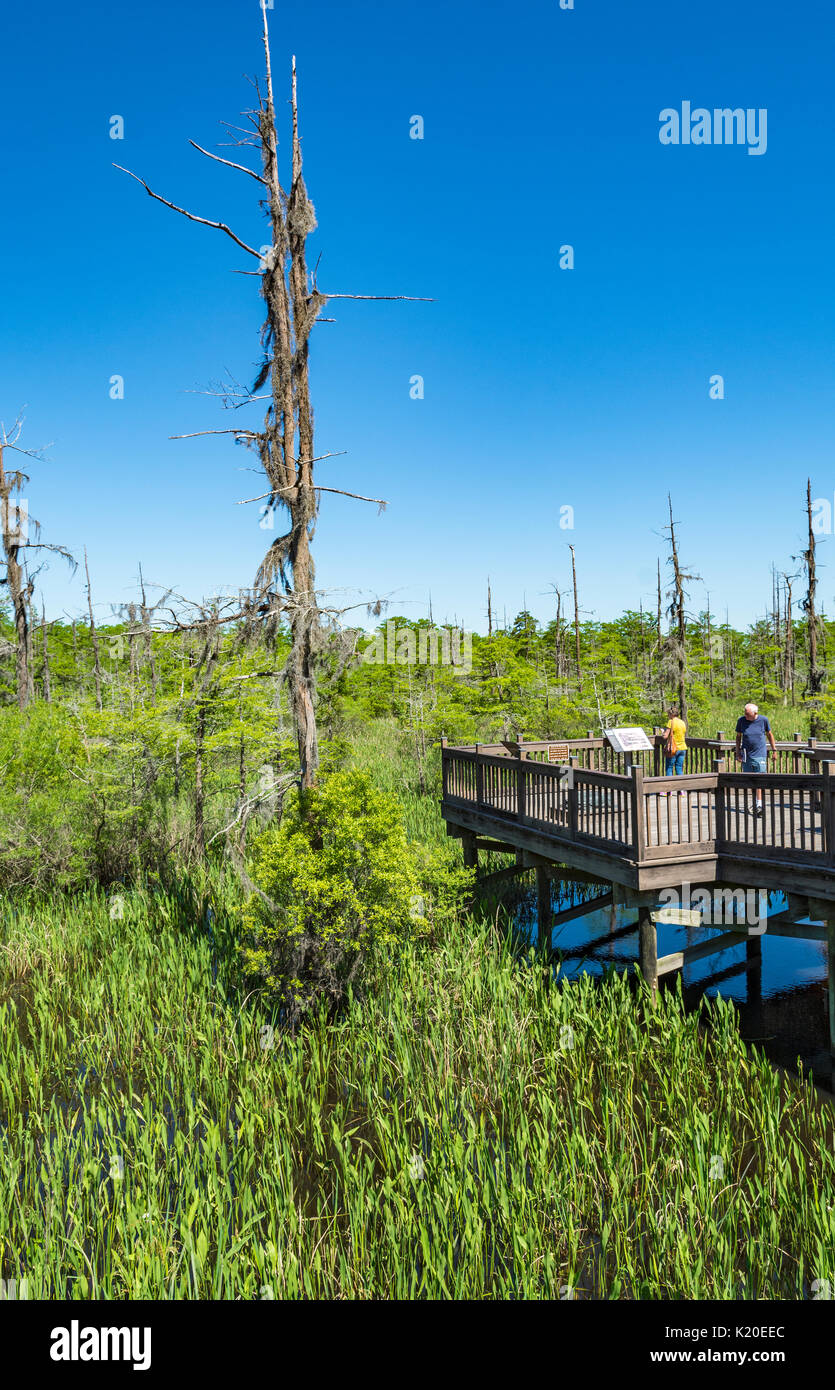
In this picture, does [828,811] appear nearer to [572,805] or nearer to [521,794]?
[572,805]

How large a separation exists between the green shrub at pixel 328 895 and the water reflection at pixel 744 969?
3947 millimetres

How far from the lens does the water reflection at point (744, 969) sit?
10690 millimetres

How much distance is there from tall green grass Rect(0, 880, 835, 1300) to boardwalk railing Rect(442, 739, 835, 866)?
2.06m

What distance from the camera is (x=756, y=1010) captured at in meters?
12.0

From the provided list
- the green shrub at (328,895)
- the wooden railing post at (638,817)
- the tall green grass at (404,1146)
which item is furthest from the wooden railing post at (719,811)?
the green shrub at (328,895)

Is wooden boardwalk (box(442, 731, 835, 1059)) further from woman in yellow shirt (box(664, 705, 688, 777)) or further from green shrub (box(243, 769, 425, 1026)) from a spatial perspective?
green shrub (box(243, 769, 425, 1026))

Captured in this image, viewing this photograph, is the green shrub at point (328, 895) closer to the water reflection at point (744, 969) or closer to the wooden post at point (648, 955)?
the wooden post at point (648, 955)

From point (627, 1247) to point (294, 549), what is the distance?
30.4 feet

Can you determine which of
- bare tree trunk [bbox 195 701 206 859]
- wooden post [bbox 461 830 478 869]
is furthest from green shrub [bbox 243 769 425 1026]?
bare tree trunk [bbox 195 701 206 859]

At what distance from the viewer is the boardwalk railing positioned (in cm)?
899
